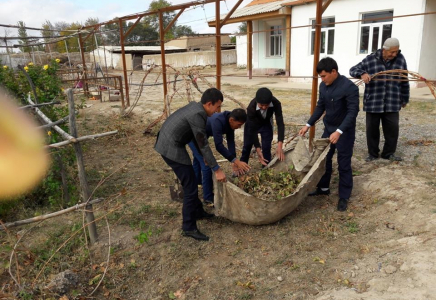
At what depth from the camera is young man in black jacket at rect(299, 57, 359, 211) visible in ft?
10.5

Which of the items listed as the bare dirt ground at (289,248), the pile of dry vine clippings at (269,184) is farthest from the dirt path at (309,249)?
the pile of dry vine clippings at (269,184)

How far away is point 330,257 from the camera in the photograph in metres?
2.85

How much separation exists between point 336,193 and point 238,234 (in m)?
1.34

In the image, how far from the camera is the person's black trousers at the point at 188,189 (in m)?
3.11

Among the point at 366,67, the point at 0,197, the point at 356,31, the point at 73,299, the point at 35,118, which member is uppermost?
the point at 356,31

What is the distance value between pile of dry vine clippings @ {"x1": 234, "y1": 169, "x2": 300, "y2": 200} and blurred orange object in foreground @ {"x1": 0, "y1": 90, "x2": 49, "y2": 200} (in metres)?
2.01

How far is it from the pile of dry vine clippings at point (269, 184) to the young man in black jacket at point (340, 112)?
19.8 inches

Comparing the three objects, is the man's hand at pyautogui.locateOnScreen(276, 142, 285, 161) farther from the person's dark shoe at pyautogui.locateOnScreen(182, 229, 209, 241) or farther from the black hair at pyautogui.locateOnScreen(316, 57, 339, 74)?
the person's dark shoe at pyautogui.locateOnScreen(182, 229, 209, 241)

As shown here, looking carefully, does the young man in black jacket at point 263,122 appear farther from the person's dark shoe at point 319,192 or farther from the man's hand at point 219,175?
the man's hand at point 219,175

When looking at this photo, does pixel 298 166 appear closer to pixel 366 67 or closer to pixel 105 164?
pixel 366 67

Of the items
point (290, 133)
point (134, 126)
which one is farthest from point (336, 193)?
point (134, 126)

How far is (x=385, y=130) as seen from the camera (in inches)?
171

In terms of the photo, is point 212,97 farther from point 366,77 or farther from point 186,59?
point 186,59

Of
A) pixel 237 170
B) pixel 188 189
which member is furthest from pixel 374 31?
pixel 188 189
